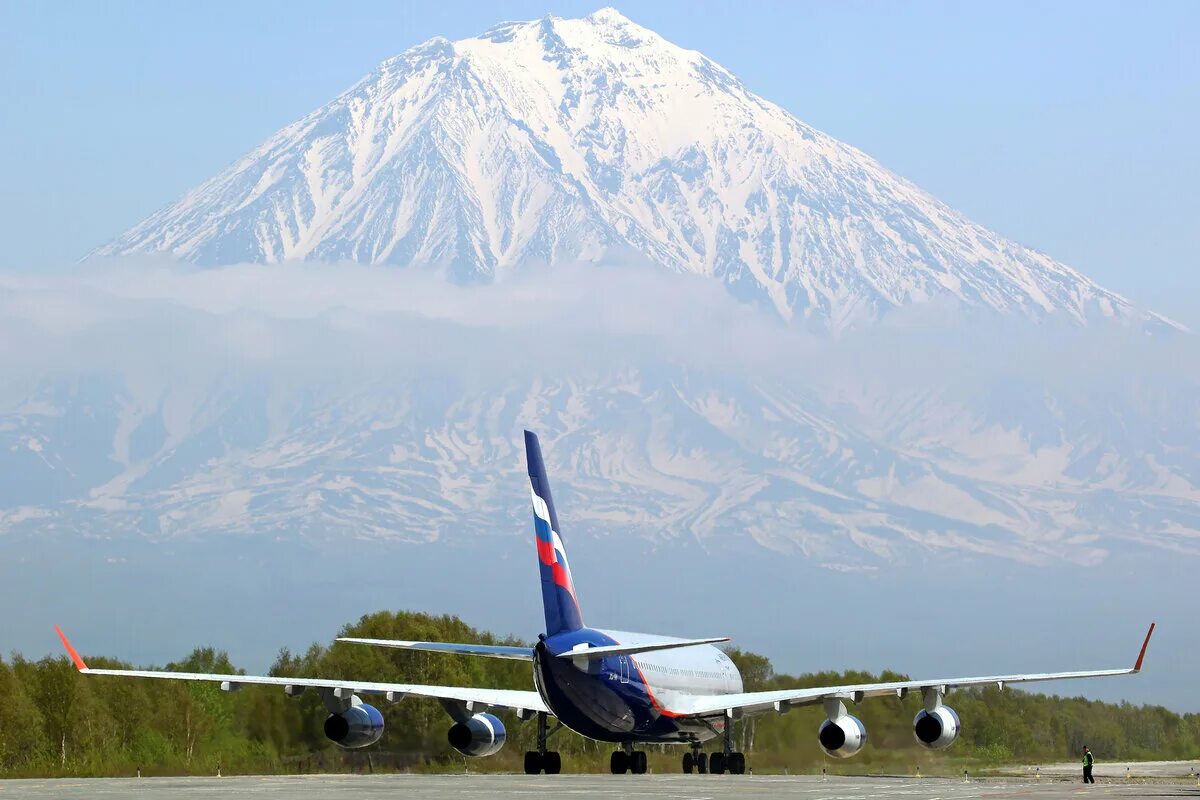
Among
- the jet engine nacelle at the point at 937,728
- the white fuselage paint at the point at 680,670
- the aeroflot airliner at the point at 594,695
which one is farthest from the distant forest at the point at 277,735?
the jet engine nacelle at the point at 937,728

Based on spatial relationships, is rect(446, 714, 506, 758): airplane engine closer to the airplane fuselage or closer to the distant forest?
the airplane fuselage

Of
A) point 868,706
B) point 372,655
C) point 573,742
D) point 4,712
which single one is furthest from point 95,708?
point 868,706

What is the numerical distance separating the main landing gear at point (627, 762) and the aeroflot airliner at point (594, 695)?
3 centimetres

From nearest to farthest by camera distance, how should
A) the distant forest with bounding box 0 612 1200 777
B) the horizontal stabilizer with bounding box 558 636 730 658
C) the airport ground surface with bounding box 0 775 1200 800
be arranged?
1. the airport ground surface with bounding box 0 775 1200 800
2. the horizontal stabilizer with bounding box 558 636 730 658
3. the distant forest with bounding box 0 612 1200 777

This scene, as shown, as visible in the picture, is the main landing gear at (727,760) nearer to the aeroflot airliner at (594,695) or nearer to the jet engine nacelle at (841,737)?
the aeroflot airliner at (594,695)

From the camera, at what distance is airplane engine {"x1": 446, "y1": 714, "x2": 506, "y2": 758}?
51.0 m

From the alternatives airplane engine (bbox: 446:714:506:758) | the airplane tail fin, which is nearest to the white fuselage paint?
the airplane tail fin

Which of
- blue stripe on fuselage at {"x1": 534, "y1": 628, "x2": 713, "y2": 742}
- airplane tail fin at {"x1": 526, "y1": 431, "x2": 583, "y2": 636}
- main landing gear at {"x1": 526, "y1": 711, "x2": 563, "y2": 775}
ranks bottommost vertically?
main landing gear at {"x1": 526, "y1": 711, "x2": 563, "y2": 775}

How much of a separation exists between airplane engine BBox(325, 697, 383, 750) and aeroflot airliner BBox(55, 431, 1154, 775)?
0.09 feet

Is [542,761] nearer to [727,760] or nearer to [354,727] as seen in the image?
[727,760]

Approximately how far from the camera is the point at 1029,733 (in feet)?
249

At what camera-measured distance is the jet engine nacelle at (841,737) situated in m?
50.6

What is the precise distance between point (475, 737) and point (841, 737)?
1005cm

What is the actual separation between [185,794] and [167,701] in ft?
101
